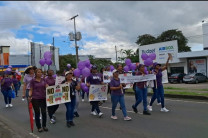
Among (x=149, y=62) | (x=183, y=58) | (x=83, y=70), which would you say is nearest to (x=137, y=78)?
(x=149, y=62)

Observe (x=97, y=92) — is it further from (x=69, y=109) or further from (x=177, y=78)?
(x=177, y=78)

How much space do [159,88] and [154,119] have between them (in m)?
1.46

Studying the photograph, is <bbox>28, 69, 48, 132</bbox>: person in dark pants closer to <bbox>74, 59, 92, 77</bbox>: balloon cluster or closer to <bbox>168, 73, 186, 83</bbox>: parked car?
<bbox>74, 59, 92, 77</bbox>: balloon cluster

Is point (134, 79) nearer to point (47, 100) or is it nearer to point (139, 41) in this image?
point (47, 100)

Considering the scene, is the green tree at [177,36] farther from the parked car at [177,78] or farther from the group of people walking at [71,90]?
the group of people walking at [71,90]

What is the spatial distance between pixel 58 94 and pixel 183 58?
1125 inches

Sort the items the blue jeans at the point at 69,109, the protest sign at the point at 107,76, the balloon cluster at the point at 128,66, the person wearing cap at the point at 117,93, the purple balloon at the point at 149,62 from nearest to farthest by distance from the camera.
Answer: the blue jeans at the point at 69,109
the person wearing cap at the point at 117,93
the purple balloon at the point at 149,62
the protest sign at the point at 107,76
the balloon cluster at the point at 128,66

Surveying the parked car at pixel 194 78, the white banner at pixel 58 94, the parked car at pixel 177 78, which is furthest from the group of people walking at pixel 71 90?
the parked car at pixel 177 78

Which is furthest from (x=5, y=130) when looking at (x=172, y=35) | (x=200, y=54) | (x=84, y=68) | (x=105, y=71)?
(x=172, y=35)

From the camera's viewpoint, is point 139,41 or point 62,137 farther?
point 139,41

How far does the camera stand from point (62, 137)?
6.34 m

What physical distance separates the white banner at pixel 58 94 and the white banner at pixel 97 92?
135 cm

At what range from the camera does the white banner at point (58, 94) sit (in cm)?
727

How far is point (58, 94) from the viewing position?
742cm
